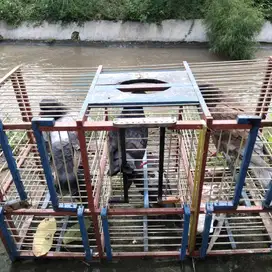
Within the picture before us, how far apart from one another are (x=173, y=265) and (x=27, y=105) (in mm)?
1758

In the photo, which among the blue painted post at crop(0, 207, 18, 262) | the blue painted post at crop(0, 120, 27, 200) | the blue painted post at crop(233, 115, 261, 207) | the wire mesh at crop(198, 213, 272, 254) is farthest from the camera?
the wire mesh at crop(198, 213, 272, 254)

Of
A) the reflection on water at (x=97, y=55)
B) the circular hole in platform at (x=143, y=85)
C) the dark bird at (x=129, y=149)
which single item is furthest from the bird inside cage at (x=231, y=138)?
the reflection on water at (x=97, y=55)

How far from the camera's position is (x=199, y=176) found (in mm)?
1854

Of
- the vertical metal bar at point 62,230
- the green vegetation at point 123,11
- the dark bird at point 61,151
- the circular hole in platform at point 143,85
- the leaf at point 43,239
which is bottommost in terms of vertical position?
the vertical metal bar at point 62,230

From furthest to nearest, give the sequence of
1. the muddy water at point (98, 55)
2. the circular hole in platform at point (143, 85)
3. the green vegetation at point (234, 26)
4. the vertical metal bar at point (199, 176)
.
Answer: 1. the muddy water at point (98, 55)
2. the green vegetation at point (234, 26)
3. the circular hole in platform at point (143, 85)
4. the vertical metal bar at point (199, 176)

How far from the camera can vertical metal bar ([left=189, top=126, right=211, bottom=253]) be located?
66.4 inches

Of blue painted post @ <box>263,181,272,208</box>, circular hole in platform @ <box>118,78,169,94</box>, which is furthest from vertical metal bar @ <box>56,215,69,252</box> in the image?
blue painted post @ <box>263,181,272,208</box>

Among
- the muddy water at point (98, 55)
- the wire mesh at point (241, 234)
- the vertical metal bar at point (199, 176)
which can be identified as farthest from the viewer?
the muddy water at point (98, 55)

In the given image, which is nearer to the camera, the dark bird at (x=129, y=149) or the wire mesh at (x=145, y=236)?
the dark bird at (x=129, y=149)

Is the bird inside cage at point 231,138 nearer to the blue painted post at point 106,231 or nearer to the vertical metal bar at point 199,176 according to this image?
the vertical metal bar at point 199,176

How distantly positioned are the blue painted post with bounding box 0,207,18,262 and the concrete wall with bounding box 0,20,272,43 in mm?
8420

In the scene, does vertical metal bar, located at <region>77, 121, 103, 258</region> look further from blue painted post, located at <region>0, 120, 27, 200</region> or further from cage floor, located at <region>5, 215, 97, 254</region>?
blue painted post, located at <region>0, 120, 27, 200</region>

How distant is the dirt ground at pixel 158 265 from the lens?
2.29 m

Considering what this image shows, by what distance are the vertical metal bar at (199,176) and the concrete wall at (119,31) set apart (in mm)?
8224
